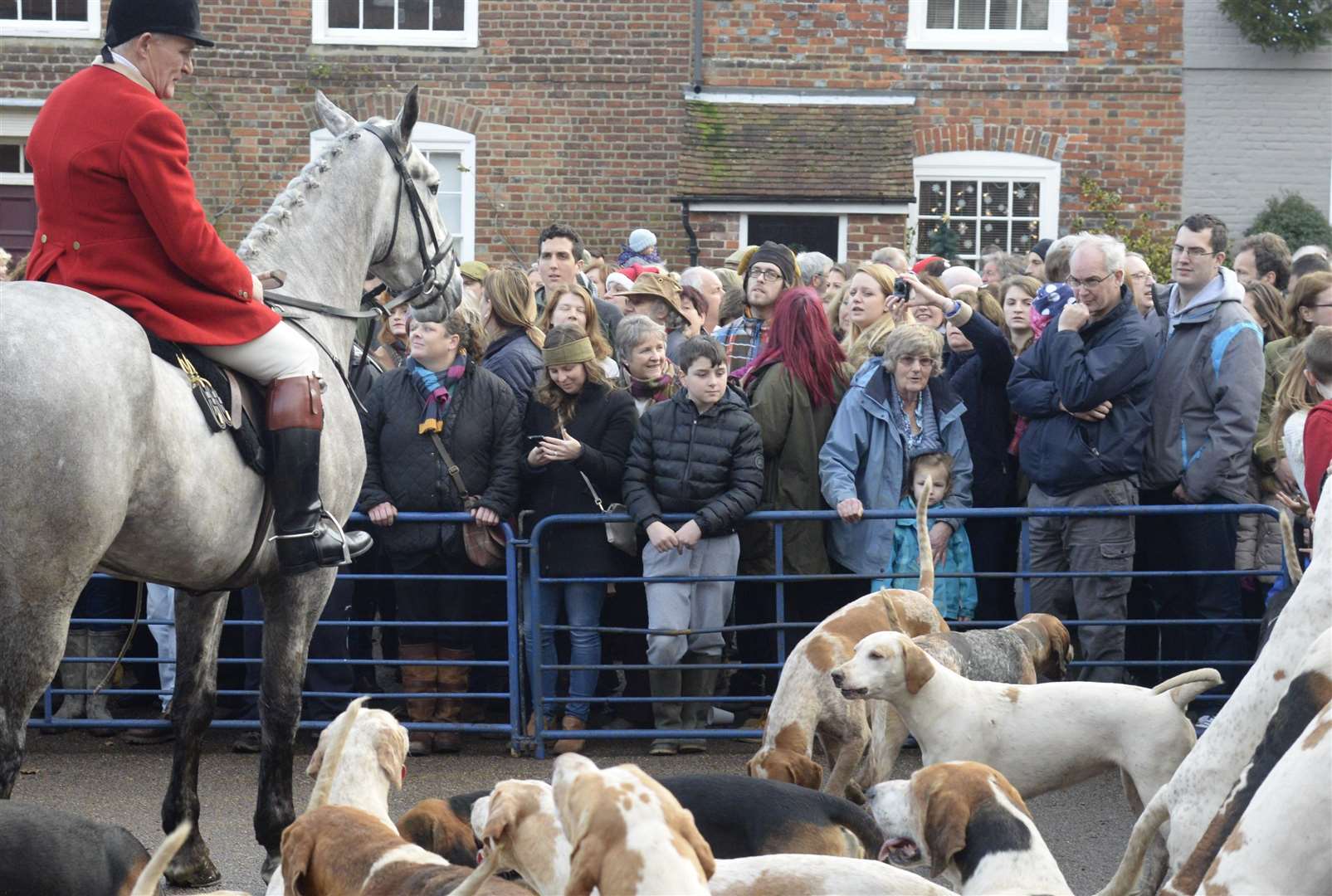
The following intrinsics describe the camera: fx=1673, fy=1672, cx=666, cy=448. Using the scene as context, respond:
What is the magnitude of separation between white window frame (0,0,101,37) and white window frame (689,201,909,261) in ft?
20.7

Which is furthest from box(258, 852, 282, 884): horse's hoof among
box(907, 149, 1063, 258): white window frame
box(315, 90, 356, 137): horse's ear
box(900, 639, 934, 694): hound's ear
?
box(907, 149, 1063, 258): white window frame

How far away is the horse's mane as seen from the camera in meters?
6.10

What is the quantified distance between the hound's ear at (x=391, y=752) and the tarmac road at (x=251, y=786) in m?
1.64

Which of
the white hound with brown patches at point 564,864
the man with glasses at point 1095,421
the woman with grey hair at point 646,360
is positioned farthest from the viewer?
the woman with grey hair at point 646,360

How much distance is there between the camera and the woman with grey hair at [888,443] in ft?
24.8

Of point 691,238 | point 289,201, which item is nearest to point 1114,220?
point 691,238

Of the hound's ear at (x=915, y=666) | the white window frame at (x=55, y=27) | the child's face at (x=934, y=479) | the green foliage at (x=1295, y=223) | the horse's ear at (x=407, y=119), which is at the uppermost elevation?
the white window frame at (x=55, y=27)

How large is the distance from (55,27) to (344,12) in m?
2.88

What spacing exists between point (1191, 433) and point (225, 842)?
452 centimetres

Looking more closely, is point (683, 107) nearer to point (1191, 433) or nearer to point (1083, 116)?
point (1083, 116)

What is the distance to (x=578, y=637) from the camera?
→ 25.6 feet

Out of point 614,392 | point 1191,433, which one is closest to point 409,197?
point 614,392

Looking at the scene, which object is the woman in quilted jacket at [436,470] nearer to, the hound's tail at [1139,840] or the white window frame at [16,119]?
the hound's tail at [1139,840]

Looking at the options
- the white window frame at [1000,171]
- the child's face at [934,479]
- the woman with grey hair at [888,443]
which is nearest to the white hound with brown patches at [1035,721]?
the woman with grey hair at [888,443]
